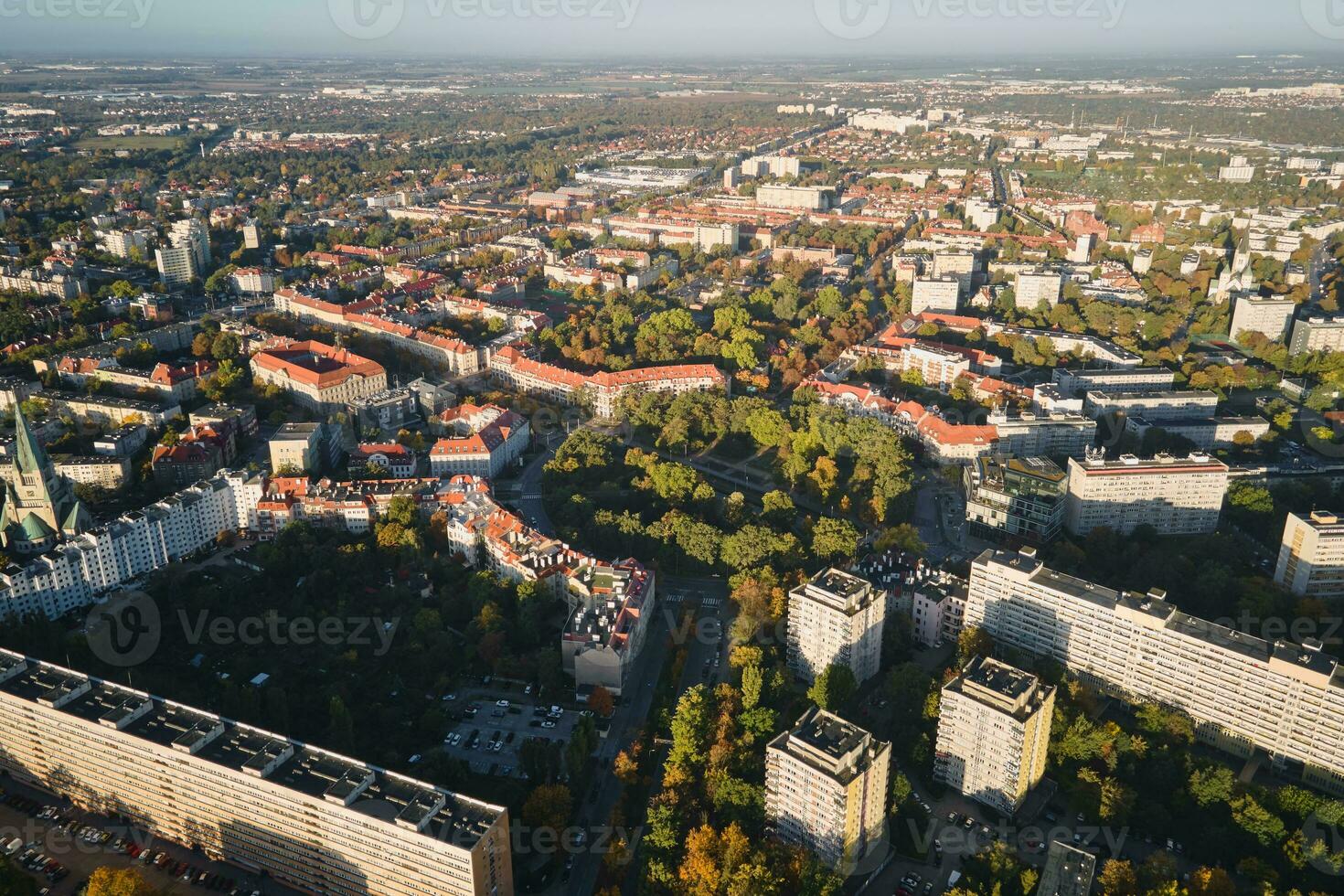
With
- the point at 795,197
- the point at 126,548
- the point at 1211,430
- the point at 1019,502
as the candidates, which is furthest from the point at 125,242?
the point at 1211,430

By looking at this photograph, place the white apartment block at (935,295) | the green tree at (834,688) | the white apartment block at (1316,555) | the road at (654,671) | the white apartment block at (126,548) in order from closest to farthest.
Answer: the road at (654,671) < the green tree at (834,688) < the white apartment block at (126,548) < the white apartment block at (1316,555) < the white apartment block at (935,295)

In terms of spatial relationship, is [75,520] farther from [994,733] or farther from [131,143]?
[131,143]

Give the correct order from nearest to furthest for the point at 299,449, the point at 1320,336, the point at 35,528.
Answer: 1. the point at 35,528
2. the point at 299,449
3. the point at 1320,336

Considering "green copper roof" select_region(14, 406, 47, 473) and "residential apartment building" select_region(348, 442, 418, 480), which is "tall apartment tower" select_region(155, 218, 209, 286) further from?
"green copper roof" select_region(14, 406, 47, 473)

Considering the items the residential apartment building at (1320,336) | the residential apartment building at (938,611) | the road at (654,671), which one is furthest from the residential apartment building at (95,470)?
the residential apartment building at (1320,336)

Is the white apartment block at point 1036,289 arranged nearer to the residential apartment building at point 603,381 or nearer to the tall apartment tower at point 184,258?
the residential apartment building at point 603,381

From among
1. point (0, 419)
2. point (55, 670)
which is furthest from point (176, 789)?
point (0, 419)

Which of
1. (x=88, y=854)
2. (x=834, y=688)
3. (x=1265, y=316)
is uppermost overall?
(x=1265, y=316)
